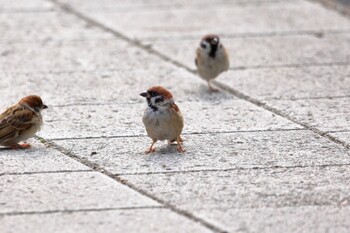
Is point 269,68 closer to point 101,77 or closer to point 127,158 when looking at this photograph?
point 101,77

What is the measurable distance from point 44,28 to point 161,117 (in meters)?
4.86

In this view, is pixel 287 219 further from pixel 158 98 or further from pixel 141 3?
pixel 141 3

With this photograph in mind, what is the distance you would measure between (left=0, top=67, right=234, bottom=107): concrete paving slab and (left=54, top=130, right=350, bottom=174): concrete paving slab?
135 cm

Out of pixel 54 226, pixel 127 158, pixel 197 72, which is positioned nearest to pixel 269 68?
pixel 197 72

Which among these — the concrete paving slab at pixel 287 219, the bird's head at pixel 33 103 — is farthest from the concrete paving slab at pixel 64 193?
the bird's head at pixel 33 103

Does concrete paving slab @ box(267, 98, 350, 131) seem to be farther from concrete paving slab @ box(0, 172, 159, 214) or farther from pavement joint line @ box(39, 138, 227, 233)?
concrete paving slab @ box(0, 172, 159, 214)

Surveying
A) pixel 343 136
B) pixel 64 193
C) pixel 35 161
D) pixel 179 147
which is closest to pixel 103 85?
pixel 179 147

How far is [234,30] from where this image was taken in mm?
11875

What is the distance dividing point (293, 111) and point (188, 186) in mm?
2358

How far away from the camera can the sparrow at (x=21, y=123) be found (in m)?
7.56

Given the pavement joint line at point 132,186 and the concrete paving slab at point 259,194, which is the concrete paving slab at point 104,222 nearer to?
the pavement joint line at point 132,186

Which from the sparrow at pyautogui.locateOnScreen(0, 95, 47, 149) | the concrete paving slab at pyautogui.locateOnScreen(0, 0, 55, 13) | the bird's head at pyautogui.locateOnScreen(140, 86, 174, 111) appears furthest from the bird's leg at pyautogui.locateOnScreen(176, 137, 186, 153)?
the concrete paving slab at pyautogui.locateOnScreen(0, 0, 55, 13)

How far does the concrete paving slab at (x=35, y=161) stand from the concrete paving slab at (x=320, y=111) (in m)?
2.32

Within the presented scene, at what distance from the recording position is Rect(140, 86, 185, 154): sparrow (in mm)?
7387
